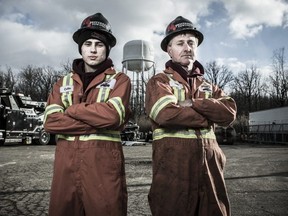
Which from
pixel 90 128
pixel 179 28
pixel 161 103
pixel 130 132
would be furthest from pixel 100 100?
pixel 130 132

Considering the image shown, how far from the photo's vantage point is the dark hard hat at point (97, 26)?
2.80 meters

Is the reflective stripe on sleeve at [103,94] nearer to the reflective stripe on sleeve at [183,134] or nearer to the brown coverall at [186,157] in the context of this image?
the brown coverall at [186,157]

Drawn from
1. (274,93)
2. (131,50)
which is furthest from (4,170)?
(274,93)

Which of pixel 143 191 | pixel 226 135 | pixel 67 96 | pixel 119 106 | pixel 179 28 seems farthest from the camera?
pixel 226 135

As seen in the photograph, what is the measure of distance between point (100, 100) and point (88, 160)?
0.57m

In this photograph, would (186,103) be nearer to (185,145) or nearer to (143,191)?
(185,145)

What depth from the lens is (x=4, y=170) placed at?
8055 millimetres


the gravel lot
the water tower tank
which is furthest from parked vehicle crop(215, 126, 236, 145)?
the gravel lot

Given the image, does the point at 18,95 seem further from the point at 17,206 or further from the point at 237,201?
the point at 237,201

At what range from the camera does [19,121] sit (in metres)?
17.8

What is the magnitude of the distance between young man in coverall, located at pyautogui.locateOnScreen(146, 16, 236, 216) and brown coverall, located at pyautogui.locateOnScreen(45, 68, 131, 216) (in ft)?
1.03

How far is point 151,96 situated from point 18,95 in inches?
693

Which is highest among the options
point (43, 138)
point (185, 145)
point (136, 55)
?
point (136, 55)

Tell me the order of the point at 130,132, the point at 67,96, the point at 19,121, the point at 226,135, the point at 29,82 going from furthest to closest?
1. the point at 29,82
2. the point at 130,132
3. the point at 226,135
4. the point at 19,121
5. the point at 67,96
